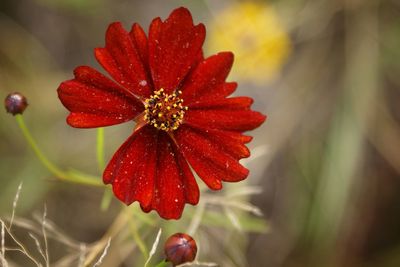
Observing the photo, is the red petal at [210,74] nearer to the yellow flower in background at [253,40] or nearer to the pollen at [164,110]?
the pollen at [164,110]

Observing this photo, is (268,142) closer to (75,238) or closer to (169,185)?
(75,238)

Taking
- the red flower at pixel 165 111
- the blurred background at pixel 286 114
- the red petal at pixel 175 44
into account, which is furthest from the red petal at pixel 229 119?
the blurred background at pixel 286 114

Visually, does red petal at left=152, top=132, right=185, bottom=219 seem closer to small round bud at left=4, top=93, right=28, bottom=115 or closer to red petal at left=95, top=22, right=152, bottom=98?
red petal at left=95, top=22, right=152, bottom=98

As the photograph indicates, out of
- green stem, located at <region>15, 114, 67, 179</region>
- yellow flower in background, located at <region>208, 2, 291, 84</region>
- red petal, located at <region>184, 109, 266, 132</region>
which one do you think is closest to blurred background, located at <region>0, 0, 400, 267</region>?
yellow flower in background, located at <region>208, 2, 291, 84</region>

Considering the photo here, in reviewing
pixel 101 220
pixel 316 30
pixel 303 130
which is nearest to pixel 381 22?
pixel 316 30

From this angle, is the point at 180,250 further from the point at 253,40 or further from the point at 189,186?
the point at 253,40

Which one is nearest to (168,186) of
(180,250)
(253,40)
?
(180,250)

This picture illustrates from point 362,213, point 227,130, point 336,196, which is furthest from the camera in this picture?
point 362,213
